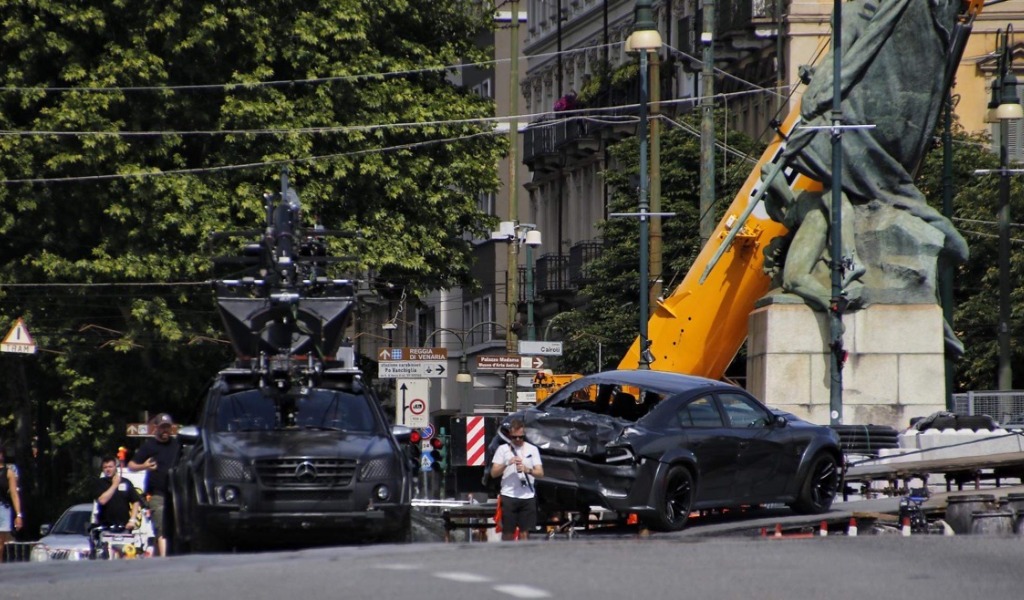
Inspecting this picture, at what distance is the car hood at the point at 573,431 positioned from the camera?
22266 mm

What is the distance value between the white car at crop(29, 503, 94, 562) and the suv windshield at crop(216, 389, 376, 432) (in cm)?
789

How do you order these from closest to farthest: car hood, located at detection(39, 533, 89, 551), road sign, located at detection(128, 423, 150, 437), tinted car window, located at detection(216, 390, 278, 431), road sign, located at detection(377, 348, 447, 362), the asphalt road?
the asphalt road < tinted car window, located at detection(216, 390, 278, 431) < car hood, located at detection(39, 533, 89, 551) < road sign, located at detection(377, 348, 447, 362) < road sign, located at detection(128, 423, 150, 437)

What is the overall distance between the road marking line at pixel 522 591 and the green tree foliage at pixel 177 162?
81.5ft

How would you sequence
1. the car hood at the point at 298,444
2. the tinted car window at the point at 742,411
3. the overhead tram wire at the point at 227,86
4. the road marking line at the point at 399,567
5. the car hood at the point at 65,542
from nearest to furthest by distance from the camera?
1. the road marking line at the point at 399,567
2. the car hood at the point at 298,444
3. the tinted car window at the point at 742,411
4. the car hood at the point at 65,542
5. the overhead tram wire at the point at 227,86

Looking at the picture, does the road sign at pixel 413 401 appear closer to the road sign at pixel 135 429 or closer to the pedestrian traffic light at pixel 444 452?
the road sign at pixel 135 429

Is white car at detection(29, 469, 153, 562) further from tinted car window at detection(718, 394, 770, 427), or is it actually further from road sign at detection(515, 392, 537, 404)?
road sign at detection(515, 392, 537, 404)

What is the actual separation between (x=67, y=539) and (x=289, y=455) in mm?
13170

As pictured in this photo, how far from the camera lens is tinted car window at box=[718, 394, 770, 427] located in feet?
76.2

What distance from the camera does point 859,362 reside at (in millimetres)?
33500

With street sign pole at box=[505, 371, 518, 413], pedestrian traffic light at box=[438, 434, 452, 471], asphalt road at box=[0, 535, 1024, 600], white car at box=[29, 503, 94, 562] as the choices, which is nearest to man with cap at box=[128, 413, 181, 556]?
white car at box=[29, 503, 94, 562]

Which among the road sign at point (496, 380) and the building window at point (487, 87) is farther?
the building window at point (487, 87)

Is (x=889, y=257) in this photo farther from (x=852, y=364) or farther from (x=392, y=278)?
(x=392, y=278)

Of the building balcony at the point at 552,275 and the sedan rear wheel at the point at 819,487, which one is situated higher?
the building balcony at the point at 552,275

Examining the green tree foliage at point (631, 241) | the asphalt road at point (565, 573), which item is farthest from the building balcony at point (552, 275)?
the asphalt road at point (565, 573)
